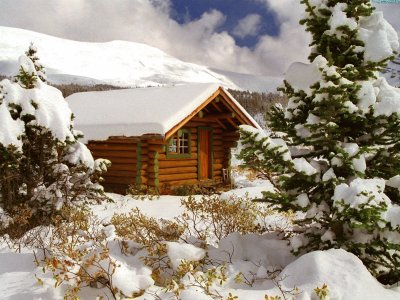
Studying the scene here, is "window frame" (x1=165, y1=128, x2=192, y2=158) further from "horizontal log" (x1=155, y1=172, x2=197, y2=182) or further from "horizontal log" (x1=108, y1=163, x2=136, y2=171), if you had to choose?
"horizontal log" (x1=108, y1=163, x2=136, y2=171)

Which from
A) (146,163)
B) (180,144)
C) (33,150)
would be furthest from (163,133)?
(33,150)

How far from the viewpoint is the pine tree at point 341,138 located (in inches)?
189

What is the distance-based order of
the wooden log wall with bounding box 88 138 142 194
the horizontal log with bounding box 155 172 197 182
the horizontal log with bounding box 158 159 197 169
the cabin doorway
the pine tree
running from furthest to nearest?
the cabin doorway → the horizontal log with bounding box 158 159 197 169 → the horizontal log with bounding box 155 172 197 182 → the wooden log wall with bounding box 88 138 142 194 → the pine tree

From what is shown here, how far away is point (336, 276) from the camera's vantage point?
4410mm

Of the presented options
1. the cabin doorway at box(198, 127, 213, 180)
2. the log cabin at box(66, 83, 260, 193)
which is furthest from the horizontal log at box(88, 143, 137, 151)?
the cabin doorway at box(198, 127, 213, 180)

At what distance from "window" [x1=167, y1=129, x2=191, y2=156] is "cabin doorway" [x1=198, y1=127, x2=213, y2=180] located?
21.0 inches

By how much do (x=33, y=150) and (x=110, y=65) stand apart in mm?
117578

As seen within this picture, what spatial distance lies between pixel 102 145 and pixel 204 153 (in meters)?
3.90

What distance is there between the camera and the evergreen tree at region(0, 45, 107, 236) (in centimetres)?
741

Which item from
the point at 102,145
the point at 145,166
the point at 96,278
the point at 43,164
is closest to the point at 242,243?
the point at 96,278

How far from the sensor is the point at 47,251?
218 inches

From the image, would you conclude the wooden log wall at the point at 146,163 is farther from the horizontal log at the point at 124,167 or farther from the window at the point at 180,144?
the window at the point at 180,144

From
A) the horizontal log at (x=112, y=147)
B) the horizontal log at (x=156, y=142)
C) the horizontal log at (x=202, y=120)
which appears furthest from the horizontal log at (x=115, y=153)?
the horizontal log at (x=202, y=120)

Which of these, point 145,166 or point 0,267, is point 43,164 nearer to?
point 0,267
